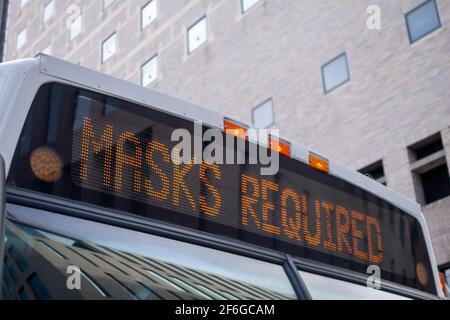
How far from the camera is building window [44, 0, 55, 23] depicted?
130 feet

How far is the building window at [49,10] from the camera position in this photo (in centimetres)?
3953

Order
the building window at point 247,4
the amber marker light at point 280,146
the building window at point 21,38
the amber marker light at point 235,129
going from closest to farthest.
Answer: the amber marker light at point 235,129 < the amber marker light at point 280,146 < the building window at point 247,4 < the building window at point 21,38

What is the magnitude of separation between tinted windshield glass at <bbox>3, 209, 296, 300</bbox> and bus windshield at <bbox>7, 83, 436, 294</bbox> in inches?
7.2

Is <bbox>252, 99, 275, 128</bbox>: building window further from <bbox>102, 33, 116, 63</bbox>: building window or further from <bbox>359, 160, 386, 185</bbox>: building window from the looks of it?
<bbox>102, 33, 116, 63</bbox>: building window

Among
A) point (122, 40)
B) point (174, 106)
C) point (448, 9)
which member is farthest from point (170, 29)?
point (174, 106)

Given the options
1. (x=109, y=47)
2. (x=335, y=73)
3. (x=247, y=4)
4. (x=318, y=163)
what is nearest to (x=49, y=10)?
(x=109, y=47)

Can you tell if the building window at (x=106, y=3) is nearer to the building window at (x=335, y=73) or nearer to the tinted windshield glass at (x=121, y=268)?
the building window at (x=335, y=73)

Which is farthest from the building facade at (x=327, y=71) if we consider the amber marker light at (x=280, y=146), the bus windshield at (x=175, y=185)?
the amber marker light at (x=280, y=146)

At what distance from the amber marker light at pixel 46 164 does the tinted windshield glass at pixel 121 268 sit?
0.23m
